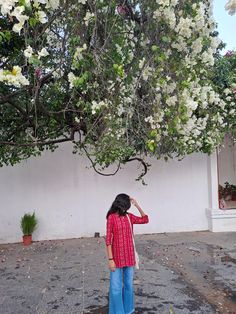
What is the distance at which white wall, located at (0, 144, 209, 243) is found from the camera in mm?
8391

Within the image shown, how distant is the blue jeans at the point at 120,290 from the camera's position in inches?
155

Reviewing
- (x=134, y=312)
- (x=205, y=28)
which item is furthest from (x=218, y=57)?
(x=134, y=312)

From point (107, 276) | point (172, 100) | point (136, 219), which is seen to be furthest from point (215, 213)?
point (172, 100)

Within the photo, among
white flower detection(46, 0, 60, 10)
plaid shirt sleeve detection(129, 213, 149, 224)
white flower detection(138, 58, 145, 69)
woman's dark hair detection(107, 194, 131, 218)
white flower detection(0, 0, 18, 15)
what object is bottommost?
plaid shirt sleeve detection(129, 213, 149, 224)

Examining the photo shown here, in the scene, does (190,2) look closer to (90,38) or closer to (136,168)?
(90,38)

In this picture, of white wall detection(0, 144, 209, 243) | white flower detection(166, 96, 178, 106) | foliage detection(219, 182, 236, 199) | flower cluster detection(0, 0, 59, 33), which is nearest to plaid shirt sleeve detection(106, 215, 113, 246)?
white flower detection(166, 96, 178, 106)

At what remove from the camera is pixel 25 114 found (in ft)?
17.5

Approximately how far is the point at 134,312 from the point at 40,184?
15.6ft

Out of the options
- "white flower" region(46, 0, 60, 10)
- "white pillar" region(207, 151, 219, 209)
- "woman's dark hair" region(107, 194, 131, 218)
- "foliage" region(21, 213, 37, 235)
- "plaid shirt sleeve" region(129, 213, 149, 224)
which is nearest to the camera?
"white flower" region(46, 0, 60, 10)

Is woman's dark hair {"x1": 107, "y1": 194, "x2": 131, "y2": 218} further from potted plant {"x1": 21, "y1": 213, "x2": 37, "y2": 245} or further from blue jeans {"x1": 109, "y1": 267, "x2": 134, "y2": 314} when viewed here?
potted plant {"x1": 21, "y1": 213, "x2": 37, "y2": 245}

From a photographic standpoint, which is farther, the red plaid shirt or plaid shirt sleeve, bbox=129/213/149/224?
plaid shirt sleeve, bbox=129/213/149/224

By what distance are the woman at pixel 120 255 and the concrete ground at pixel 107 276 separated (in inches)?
19.7

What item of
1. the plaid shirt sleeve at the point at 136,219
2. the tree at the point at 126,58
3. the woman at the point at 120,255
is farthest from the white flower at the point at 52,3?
the plaid shirt sleeve at the point at 136,219

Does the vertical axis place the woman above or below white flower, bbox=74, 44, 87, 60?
below
